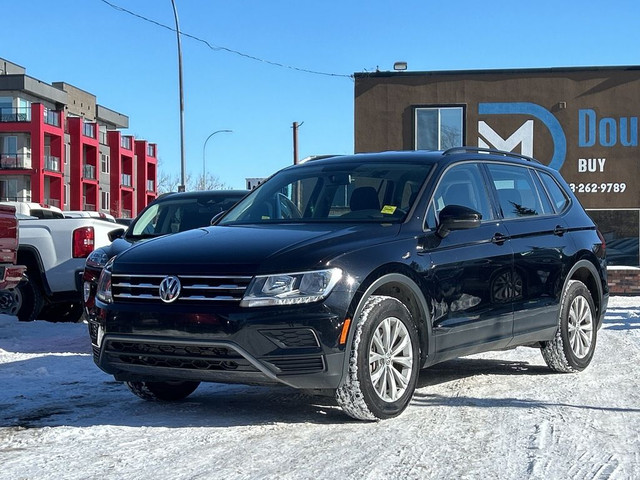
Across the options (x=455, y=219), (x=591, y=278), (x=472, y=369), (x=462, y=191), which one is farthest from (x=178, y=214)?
(x=455, y=219)

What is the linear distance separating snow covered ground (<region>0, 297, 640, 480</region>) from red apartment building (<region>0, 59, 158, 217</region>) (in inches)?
2387

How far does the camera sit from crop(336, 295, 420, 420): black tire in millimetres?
5238

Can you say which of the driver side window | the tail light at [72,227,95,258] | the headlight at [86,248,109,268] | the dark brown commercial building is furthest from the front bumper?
the dark brown commercial building

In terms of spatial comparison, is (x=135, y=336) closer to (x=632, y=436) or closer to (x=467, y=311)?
(x=467, y=311)

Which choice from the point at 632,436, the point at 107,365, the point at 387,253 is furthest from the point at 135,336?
the point at 632,436

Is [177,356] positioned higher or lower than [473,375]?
higher

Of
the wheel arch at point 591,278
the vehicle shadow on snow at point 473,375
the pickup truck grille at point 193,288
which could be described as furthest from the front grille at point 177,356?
the wheel arch at point 591,278

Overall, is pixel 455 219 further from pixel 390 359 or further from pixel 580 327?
pixel 580 327

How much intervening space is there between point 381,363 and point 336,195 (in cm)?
160

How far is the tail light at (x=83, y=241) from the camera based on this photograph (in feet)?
34.6

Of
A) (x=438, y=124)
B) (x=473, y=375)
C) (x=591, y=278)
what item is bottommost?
(x=473, y=375)

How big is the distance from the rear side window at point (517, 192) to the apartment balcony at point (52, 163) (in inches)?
2456

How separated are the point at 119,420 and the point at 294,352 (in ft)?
4.34

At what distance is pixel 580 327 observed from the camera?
25.4 feet
